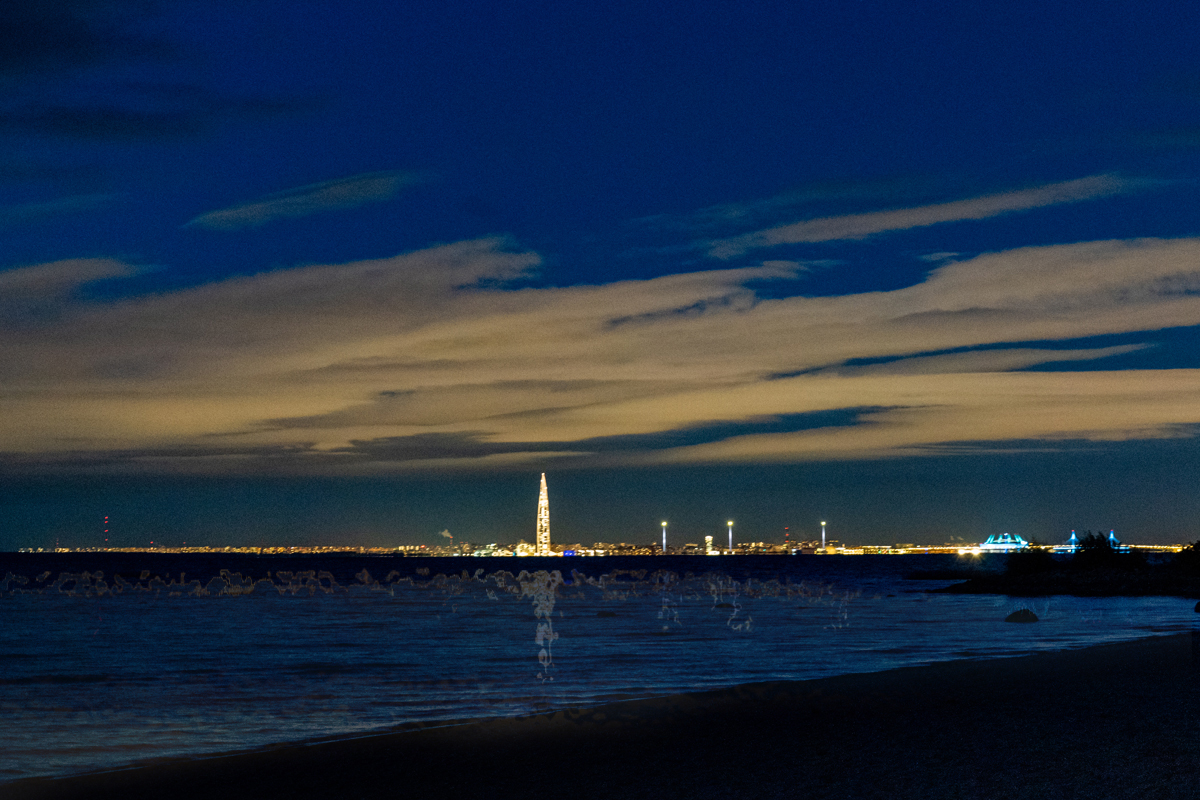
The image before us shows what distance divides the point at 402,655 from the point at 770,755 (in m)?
22.3

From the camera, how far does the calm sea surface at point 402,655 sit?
2036 centimetres

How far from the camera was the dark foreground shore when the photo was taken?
12.7 meters

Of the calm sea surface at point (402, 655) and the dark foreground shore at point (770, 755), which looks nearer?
the dark foreground shore at point (770, 755)

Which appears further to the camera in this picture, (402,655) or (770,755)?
(402,655)

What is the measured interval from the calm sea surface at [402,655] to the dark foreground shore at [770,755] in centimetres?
229

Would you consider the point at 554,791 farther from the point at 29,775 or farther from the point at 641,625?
the point at 641,625

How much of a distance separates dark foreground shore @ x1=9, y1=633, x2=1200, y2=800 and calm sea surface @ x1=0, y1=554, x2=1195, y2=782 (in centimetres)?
229

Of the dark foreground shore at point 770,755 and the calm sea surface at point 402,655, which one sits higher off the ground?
the dark foreground shore at point 770,755

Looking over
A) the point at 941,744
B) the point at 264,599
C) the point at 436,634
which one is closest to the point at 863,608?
the point at 436,634

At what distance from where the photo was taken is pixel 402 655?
1389 inches

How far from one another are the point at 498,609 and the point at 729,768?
51972 mm

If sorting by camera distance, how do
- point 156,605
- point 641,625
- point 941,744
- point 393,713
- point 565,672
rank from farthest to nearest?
point 156,605, point 641,625, point 565,672, point 393,713, point 941,744

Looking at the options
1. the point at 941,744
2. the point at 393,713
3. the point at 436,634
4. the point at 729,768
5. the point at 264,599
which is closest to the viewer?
the point at 729,768

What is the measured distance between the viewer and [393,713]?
2131cm
